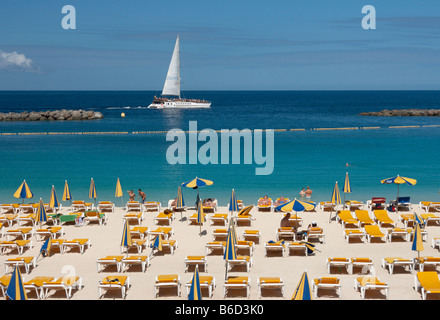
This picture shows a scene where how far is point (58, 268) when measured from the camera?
12.9 m

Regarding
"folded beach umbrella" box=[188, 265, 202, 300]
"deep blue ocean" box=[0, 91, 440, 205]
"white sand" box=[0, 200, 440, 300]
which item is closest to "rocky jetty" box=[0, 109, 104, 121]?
"deep blue ocean" box=[0, 91, 440, 205]

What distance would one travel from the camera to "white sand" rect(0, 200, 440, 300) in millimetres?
11070

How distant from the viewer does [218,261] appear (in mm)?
13312

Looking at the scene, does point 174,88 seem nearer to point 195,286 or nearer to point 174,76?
point 174,76

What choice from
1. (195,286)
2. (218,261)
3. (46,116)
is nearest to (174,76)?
(46,116)

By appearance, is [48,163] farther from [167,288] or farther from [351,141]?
[351,141]

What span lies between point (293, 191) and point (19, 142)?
34.7 meters

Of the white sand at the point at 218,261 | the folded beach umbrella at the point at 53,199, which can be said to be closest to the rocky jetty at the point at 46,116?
the folded beach umbrella at the point at 53,199

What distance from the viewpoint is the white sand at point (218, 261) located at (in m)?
11.1

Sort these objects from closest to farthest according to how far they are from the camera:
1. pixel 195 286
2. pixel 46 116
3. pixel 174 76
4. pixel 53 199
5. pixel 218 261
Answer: pixel 195 286 → pixel 218 261 → pixel 53 199 → pixel 46 116 → pixel 174 76

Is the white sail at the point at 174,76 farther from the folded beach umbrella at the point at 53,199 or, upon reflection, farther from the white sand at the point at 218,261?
the white sand at the point at 218,261

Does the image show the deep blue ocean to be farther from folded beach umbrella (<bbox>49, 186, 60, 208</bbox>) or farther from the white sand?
the white sand

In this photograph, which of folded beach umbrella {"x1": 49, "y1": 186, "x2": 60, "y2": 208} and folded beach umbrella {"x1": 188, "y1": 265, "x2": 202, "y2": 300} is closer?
folded beach umbrella {"x1": 188, "y1": 265, "x2": 202, "y2": 300}
